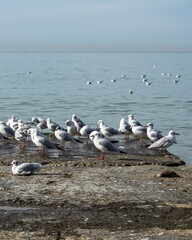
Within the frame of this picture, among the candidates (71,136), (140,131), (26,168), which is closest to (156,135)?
(140,131)

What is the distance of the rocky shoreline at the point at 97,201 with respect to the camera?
682 centimetres

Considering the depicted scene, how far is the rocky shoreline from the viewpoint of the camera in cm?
682

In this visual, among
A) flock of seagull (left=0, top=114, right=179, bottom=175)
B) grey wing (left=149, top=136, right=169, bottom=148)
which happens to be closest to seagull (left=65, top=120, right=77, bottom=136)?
flock of seagull (left=0, top=114, right=179, bottom=175)

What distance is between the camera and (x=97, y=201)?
26.8 feet

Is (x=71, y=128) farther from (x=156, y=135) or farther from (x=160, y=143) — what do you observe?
(x=160, y=143)

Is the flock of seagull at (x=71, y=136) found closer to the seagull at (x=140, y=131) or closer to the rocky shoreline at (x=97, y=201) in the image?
the seagull at (x=140, y=131)

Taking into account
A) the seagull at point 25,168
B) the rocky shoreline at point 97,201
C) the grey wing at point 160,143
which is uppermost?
the grey wing at point 160,143

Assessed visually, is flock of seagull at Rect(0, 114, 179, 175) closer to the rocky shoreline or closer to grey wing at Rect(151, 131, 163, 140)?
grey wing at Rect(151, 131, 163, 140)

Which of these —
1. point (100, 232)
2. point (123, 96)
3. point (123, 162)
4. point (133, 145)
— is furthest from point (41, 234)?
point (123, 96)

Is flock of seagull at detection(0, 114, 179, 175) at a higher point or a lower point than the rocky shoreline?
higher

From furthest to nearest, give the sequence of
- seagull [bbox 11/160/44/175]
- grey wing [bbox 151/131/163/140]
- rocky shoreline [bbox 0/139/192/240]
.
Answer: grey wing [bbox 151/131/163/140] < seagull [bbox 11/160/44/175] < rocky shoreline [bbox 0/139/192/240]

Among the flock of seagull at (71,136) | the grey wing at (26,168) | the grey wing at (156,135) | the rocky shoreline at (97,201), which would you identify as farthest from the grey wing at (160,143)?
the grey wing at (26,168)

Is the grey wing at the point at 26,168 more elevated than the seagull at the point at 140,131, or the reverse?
the seagull at the point at 140,131

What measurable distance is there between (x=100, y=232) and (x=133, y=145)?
8373 mm
